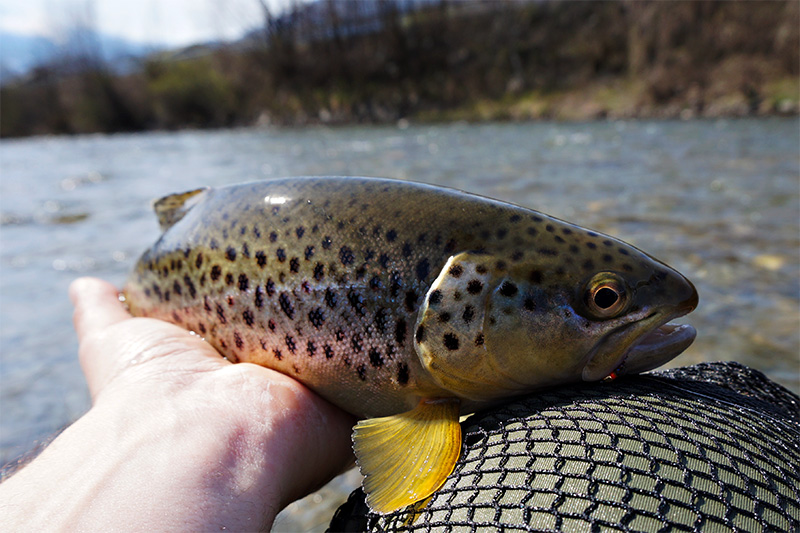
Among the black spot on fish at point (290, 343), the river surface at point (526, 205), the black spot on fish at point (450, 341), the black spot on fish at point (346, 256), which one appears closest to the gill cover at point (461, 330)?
the black spot on fish at point (450, 341)

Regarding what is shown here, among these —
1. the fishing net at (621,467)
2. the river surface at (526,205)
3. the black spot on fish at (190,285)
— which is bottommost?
the river surface at (526,205)

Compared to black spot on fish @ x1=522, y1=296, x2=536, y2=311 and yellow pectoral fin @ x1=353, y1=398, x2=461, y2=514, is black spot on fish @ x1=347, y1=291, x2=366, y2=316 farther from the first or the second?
black spot on fish @ x1=522, y1=296, x2=536, y2=311

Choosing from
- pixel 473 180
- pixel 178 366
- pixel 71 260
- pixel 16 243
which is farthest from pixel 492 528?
pixel 473 180

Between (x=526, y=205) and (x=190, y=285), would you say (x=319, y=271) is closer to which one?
(x=190, y=285)

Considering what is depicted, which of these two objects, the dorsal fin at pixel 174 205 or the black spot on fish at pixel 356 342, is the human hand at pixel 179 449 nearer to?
the black spot on fish at pixel 356 342

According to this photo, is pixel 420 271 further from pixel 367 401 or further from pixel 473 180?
pixel 473 180

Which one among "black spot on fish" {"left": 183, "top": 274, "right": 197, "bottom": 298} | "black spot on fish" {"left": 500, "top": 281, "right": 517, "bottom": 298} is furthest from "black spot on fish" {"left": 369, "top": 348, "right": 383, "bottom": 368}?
Answer: "black spot on fish" {"left": 183, "top": 274, "right": 197, "bottom": 298}

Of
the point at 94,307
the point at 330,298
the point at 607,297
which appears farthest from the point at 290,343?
the point at 94,307
